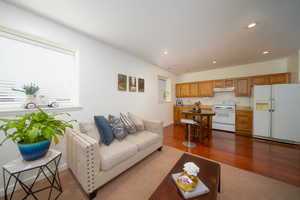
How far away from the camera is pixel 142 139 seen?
2088 mm

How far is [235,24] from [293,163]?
2836mm

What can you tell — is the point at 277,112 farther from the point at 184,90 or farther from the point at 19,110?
the point at 19,110

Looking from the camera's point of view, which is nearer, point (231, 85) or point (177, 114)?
point (231, 85)

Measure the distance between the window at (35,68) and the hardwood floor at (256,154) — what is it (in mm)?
2722

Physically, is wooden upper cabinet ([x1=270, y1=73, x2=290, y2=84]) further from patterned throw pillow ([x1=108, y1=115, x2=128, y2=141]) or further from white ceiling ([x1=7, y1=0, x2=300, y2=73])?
patterned throw pillow ([x1=108, y1=115, x2=128, y2=141])

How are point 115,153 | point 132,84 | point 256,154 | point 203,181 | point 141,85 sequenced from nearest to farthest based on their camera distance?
point 203,181 → point 115,153 → point 256,154 → point 132,84 → point 141,85

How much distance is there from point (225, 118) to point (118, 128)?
12.8ft

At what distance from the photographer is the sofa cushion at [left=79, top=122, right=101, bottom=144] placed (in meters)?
1.78

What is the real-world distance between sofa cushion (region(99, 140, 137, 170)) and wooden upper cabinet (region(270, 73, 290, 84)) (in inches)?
188

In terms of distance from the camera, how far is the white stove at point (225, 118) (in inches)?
149

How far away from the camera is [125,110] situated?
2.94 meters

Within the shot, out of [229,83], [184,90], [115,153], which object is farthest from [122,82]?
[229,83]

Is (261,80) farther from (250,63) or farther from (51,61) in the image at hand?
(51,61)

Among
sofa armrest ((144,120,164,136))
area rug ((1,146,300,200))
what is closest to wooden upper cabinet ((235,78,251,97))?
area rug ((1,146,300,200))
